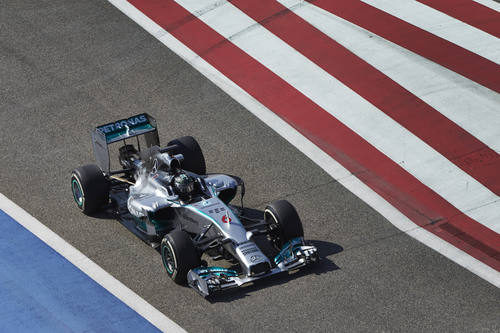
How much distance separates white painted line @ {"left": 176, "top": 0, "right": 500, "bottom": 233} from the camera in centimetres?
1532

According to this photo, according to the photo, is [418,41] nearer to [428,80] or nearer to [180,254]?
[428,80]

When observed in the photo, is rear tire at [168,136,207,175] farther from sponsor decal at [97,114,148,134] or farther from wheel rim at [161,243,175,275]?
wheel rim at [161,243,175,275]

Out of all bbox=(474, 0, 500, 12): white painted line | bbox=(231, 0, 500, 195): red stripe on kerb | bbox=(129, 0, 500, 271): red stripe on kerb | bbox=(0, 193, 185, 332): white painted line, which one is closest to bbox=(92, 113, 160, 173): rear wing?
bbox=(0, 193, 185, 332): white painted line

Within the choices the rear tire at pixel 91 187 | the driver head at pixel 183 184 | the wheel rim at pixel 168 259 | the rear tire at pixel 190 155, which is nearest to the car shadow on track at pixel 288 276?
the wheel rim at pixel 168 259

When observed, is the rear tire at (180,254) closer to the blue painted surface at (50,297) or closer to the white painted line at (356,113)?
the blue painted surface at (50,297)

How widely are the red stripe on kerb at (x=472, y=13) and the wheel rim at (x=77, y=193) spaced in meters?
10.0

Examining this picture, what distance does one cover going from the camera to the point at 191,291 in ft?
42.4

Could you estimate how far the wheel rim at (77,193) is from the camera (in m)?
14.9

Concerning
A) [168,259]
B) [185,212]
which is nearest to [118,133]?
[185,212]

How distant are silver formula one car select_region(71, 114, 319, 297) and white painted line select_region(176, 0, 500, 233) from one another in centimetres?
337

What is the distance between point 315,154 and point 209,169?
2056 mm

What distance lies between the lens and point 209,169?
16312mm

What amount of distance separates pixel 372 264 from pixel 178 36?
28.9ft

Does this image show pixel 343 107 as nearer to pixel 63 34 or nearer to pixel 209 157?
pixel 209 157
